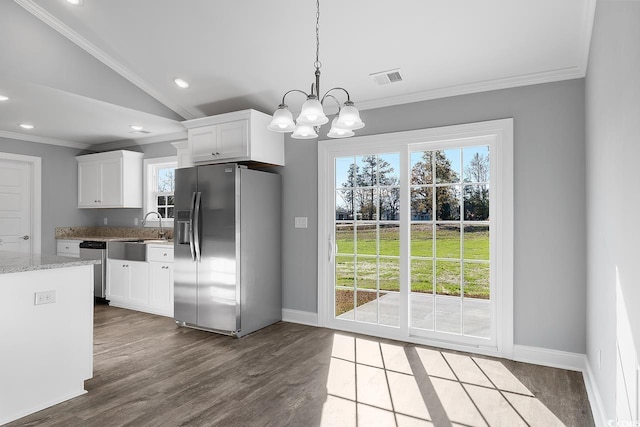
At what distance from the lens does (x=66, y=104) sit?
4.22 metres

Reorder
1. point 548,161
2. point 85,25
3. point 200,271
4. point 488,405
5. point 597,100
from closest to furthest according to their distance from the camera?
point 597,100, point 488,405, point 548,161, point 85,25, point 200,271

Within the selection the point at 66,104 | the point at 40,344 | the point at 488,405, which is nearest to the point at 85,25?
the point at 66,104

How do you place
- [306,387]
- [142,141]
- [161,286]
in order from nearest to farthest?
[306,387] < [161,286] < [142,141]

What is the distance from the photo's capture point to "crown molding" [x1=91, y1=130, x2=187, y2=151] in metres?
5.73

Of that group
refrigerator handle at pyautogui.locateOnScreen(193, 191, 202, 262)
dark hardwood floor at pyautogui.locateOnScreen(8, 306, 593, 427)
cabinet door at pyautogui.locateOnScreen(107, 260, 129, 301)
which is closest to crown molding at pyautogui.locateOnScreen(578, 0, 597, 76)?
dark hardwood floor at pyautogui.locateOnScreen(8, 306, 593, 427)

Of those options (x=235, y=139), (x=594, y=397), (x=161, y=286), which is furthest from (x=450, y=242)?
(x=161, y=286)

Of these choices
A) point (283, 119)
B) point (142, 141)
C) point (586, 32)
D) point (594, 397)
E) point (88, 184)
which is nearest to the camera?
point (283, 119)

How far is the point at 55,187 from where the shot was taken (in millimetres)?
6160

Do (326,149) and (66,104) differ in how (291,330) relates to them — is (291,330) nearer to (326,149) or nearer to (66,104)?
(326,149)

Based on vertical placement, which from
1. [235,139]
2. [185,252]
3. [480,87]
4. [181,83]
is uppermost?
[181,83]

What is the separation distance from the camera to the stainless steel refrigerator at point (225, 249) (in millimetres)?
3996

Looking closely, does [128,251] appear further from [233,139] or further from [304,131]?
[304,131]

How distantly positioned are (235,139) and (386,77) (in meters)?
1.72

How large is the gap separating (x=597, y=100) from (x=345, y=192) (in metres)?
2.44
